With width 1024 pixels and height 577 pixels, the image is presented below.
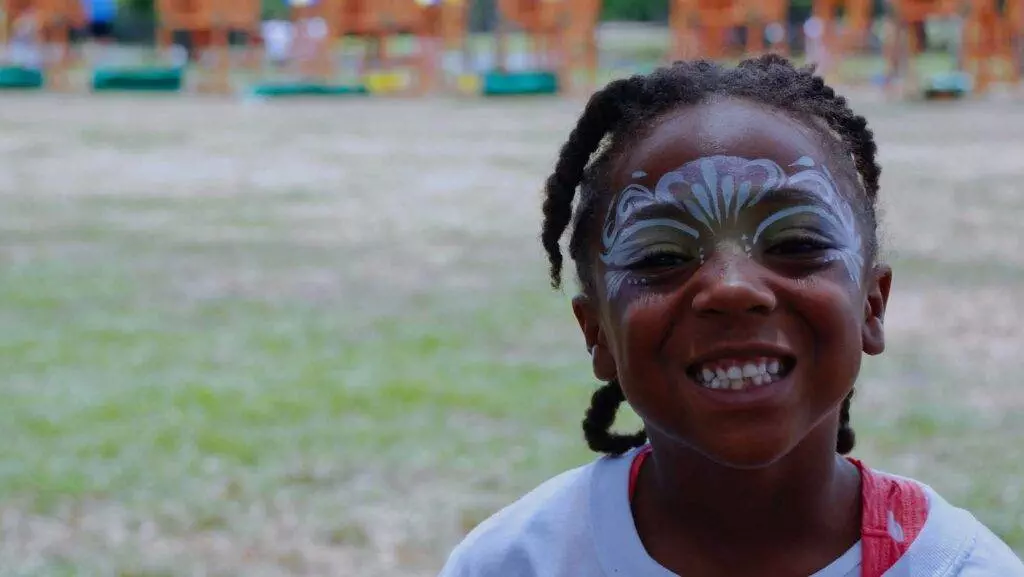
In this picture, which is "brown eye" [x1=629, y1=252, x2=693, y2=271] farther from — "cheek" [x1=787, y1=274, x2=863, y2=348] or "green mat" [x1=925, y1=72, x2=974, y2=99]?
"green mat" [x1=925, y1=72, x2=974, y2=99]

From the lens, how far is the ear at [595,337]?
2.29 m

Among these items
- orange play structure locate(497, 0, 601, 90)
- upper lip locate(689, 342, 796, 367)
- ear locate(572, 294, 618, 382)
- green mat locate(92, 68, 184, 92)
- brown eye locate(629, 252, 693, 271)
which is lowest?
green mat locate(92, 68, 184, 92)

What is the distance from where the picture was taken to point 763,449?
1.98m

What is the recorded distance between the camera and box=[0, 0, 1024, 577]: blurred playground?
4230 mm

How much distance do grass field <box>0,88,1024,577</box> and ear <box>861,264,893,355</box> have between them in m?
0.54

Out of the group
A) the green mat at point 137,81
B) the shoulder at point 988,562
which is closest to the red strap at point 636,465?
the shoulder at point 988,562

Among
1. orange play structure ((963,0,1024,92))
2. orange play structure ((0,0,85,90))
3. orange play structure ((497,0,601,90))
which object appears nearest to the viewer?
orange play structure ((963,0,1024,92))

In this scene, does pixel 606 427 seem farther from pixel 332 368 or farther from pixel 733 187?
pixel 332 368

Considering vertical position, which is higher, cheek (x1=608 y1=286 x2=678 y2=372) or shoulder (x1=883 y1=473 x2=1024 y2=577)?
cheek (x1=608 y1=286 x2=678 y2=372)

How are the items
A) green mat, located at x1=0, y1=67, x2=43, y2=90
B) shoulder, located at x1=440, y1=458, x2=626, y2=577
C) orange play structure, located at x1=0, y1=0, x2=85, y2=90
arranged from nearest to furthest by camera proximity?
1. shoulder, located at x1=440, y1=458, x2=626, y2=577
2. green mat, located at x1=0, y1=67, x2=43, y2=90
3. orange play structure, located at x1=0, y1=0, x2=85, y2=90

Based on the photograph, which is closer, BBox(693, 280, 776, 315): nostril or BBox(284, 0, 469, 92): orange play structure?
BBox(693, 280, 776, 315): nostril

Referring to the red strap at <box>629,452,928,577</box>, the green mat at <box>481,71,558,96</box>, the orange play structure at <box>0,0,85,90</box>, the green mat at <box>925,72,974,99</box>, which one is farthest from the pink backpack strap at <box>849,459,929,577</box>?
the orange play structure at <box>0,0,85,90</box>

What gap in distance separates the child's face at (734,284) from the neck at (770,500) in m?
0.06

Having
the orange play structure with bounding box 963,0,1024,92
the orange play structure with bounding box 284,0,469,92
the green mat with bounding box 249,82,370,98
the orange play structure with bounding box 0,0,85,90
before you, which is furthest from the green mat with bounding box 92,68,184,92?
the orange play structure with bounding box 963,0,1024,92
